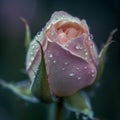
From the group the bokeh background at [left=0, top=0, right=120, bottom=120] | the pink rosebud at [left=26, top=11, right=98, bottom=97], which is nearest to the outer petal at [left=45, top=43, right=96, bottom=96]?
the pink rosebud at [left=26, top=11, right=98, bottom=97]

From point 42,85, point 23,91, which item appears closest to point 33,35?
point 23,91

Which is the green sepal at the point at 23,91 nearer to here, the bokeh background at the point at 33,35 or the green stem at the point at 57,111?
the green stem at the point at 57,111

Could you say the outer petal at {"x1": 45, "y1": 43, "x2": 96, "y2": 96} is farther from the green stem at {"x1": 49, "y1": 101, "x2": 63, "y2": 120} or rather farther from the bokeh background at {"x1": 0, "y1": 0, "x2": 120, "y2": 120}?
the bokeh background at {"x1": 0, "y1": 0, "x2": 120, "y2": 120}

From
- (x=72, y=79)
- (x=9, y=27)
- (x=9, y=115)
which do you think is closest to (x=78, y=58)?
(x=72, y=79)

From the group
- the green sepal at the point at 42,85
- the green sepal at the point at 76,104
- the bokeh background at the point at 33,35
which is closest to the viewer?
the green sepal at the point at 42,85

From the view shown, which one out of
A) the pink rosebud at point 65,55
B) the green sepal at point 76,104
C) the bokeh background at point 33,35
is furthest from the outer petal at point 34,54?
the bokeh background at point 33,35
